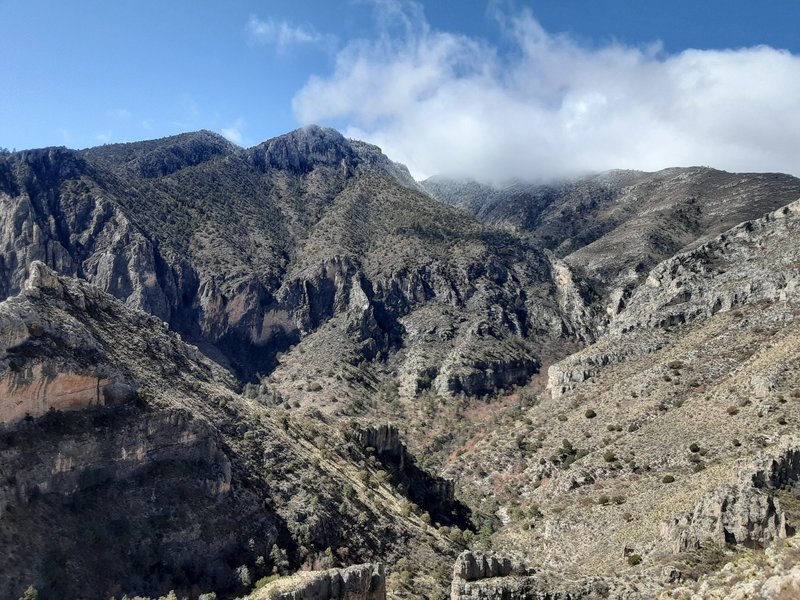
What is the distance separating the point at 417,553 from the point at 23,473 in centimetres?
2744

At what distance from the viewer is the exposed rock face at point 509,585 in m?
34.6

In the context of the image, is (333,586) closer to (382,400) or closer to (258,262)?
(382,400)

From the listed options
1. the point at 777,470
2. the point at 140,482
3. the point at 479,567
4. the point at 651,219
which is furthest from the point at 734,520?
the point at 651,219

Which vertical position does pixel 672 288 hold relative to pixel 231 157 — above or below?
below

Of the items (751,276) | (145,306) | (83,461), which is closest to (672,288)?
(751,276)

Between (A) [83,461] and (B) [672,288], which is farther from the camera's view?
(B) [672,288]

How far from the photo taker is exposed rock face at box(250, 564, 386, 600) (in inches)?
1422

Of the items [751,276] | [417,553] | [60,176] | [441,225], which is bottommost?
[417,553]

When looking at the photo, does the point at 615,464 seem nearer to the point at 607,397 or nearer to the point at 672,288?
the point at 607,397

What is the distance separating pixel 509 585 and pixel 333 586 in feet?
31.0

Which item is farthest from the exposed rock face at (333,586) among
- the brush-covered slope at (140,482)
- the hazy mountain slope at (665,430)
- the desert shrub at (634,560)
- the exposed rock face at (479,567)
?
the desert shrub at (634,560)

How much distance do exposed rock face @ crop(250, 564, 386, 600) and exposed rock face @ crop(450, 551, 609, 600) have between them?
601 centimetres

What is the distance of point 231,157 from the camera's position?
622 ft

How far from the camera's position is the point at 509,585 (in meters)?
35.0
